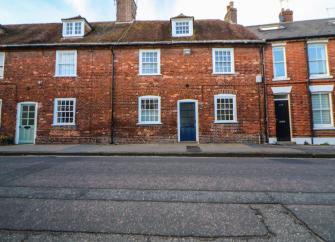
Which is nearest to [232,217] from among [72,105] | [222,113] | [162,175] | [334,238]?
[334,238]

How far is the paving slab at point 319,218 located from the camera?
2613 millimetres

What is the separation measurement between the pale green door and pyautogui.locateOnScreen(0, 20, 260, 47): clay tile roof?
472 cm

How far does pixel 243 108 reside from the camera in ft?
45.5

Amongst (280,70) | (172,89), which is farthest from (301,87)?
(172,89)

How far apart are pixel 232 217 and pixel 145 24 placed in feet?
58.0

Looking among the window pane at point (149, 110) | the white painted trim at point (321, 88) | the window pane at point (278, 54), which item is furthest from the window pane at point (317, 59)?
the window pane at point (149, 110)

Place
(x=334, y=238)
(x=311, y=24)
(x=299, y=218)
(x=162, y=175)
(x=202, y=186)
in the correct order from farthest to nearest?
(x=311, y=24) → (x=162, y=175) → (x=202, y=186) → (x=299, y=218) → (x=334, y=238)

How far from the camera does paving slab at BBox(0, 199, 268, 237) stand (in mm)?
2705

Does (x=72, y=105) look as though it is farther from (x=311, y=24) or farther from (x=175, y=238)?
(x=311, y=24)

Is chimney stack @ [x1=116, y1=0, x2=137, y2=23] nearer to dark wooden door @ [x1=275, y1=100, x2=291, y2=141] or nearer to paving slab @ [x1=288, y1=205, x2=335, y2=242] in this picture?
dark wooden door @ [x1=275, y1=100, x2=291, y2=141]

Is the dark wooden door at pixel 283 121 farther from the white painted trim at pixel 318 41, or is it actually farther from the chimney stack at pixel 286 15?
the chimney stack at pixel 286 15

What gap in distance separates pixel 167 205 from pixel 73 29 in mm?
16591

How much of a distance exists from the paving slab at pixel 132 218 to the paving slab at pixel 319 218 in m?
0.68

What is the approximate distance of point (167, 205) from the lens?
3582mm
